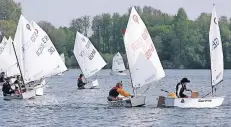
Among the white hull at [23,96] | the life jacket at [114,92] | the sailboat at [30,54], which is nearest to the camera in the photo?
the life jacket at [114,92]

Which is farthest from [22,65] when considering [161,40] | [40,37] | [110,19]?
[110,19]

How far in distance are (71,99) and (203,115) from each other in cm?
1751

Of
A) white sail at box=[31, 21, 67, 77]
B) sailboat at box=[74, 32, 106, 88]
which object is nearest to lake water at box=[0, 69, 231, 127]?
white sail at box=[31, 21, 67, 77]

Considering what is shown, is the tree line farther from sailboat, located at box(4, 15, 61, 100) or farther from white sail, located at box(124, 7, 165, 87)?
white sail, located at box(124, 7, 165, 87)

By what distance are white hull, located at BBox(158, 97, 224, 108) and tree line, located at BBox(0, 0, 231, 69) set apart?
109603 mm

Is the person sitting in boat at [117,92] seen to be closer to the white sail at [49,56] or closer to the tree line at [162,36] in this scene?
the white sail at [49,56]

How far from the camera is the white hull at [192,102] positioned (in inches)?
1716

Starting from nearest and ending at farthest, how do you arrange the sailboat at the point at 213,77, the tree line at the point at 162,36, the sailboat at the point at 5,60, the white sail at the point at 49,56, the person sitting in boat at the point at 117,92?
1. the sailboat at the point at 213,77
2. the person sitting in boat at the point at 117,92
3. the white sail at the point at 49,56
4. the sailboat at the point at 5,60
5. the tree line at the point at 162,36

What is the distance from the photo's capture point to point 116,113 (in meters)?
43.1

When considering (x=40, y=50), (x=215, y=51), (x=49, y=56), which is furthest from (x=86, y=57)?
(x=215, y=51)

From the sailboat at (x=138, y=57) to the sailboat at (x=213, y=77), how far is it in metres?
2.07

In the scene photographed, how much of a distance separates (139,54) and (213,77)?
4785mm

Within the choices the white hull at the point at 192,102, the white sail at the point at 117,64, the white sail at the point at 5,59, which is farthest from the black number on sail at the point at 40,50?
the white sail at the point at 117,64

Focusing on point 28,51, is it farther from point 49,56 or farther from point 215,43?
point 215,43
